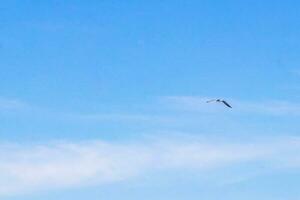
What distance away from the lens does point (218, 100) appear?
111m
